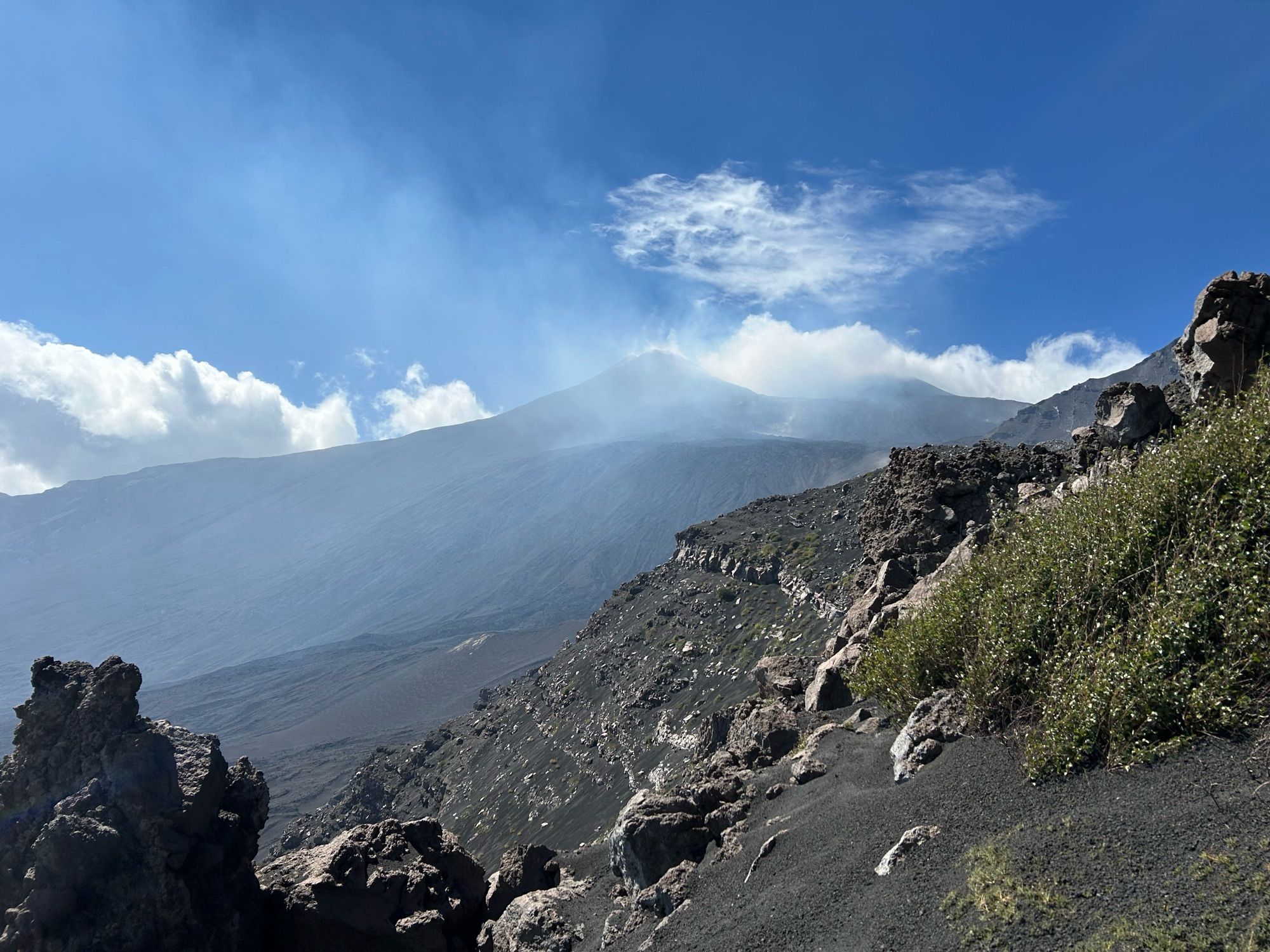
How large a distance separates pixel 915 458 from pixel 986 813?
42.7ft

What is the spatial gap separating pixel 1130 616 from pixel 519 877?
996cm

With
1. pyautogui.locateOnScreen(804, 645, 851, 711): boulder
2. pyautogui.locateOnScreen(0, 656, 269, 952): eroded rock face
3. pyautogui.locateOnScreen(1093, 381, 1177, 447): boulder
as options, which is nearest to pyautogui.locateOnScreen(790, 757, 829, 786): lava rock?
pyautogui.locateOnScreen(804, 645, 851, 711): boulder

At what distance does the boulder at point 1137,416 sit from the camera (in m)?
11.8

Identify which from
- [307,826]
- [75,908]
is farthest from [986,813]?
[307,826]

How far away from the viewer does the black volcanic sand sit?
15.6 ft

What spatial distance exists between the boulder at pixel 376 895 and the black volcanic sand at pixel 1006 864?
3957mm

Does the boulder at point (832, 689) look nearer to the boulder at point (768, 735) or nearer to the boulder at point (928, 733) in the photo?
the boulder at point (768, 735)

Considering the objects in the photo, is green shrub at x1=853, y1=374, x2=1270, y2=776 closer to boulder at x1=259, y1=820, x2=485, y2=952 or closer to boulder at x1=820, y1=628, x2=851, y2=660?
boulder at x1=820, y1=628, x2=851, y2=660

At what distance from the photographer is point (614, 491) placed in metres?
200

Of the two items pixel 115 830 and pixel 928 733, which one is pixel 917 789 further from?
pixel 115 830

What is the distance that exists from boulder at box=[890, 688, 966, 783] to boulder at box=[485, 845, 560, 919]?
22.4 feet

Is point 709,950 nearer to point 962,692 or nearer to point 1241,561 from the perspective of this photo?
point 962,692

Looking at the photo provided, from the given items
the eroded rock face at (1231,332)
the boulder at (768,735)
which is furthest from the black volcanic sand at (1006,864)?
the eroded rock face at (1231,332)

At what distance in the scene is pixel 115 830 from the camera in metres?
10.0
